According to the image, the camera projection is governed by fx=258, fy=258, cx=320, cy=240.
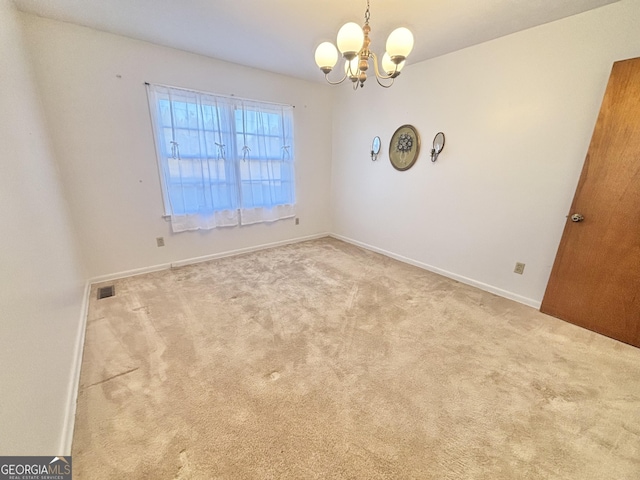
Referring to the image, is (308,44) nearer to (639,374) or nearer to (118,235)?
(118,235)

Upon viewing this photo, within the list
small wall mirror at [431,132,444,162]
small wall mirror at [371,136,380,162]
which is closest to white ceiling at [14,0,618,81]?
small wall mirror at [431,132,444,162]

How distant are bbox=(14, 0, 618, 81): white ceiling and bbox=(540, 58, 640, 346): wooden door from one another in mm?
770

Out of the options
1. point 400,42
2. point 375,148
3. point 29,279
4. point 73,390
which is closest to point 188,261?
point 73,390

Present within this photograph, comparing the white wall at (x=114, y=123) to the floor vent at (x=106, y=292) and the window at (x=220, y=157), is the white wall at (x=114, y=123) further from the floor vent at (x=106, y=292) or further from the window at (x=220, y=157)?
the floor vent at (x=106, y=292)

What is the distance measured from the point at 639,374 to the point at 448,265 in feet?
5.49

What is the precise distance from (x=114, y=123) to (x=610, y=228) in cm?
457

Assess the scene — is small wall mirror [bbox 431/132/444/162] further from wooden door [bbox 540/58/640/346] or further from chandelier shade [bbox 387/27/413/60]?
chandelier shade [bbox 387/27/413/60]

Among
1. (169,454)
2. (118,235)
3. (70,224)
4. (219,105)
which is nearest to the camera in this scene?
(169,454)

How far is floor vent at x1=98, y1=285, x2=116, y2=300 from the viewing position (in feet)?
8.44

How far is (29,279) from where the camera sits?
49.8 inches

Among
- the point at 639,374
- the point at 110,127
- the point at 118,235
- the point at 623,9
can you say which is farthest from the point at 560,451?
the point at 110,127

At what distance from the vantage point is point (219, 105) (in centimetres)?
316
